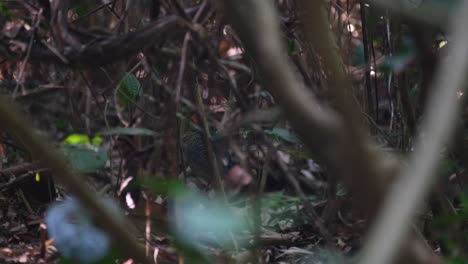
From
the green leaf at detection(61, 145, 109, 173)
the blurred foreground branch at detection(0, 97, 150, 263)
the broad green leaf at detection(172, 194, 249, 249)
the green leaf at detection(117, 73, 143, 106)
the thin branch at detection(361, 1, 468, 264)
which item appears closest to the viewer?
the thin branch at detection(361, 1, 468, 264)

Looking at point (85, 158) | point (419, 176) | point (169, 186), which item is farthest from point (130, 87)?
point (419, 176)

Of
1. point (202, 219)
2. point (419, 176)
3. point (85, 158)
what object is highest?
point (419, 176)

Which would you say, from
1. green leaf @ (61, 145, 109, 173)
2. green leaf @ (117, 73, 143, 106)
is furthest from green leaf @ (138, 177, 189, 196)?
green leaf @ (117, 73, 143, 106)

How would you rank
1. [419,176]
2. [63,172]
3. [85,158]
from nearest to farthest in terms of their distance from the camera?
[419,176]
[63,172]
[85,158]

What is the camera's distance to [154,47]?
186 cm

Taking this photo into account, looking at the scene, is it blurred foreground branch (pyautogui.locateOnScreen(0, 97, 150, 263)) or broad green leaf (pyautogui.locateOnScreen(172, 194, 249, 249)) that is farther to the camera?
broad green leaf (pyautogui.locateOnScreen(172, 194, 249, 249))

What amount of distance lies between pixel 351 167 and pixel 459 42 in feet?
0.52

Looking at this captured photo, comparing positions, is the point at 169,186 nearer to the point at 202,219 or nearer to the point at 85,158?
the point at 202,219

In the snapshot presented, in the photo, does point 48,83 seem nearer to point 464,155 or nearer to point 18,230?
point 18,230

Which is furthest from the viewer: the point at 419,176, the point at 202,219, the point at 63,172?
the point at 202,219

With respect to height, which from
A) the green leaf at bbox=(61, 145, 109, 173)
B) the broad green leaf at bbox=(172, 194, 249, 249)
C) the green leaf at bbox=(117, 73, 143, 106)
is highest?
the green leaf at bbox=(117, 73, 143, 106)

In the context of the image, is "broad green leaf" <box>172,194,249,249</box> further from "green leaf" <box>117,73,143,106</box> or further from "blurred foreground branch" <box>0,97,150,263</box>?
"green leaf" <box>117,73,143,106</box>

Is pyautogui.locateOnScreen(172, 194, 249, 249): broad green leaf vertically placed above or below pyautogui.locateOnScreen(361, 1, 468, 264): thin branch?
below

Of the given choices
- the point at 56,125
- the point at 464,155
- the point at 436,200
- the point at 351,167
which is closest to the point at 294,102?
the point at 351,167
